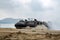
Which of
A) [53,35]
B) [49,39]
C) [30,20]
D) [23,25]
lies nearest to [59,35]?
[53,35]

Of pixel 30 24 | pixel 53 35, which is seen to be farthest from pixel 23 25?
pixel 53 35

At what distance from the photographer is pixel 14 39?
14633 millimetres

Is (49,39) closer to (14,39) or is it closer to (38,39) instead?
(38,39)

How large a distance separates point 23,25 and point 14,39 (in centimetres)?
2165

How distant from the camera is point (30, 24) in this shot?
1478 inches

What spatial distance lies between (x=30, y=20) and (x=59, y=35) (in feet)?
83.5

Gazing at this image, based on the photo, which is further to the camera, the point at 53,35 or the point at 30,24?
the point at 30,24

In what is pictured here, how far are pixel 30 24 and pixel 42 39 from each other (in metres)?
22.5

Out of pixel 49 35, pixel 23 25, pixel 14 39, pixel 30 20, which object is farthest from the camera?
pixel 30 20

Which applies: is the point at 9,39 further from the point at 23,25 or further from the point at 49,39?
the point at 23,25

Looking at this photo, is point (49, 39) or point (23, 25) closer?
point (49, 39)

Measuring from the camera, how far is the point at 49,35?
16250 mm

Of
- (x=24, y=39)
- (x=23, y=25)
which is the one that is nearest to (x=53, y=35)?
(x=24, y=39)

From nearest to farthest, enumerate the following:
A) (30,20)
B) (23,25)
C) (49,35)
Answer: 1. (49,35)
2. (23,25)
3. (30,20)
